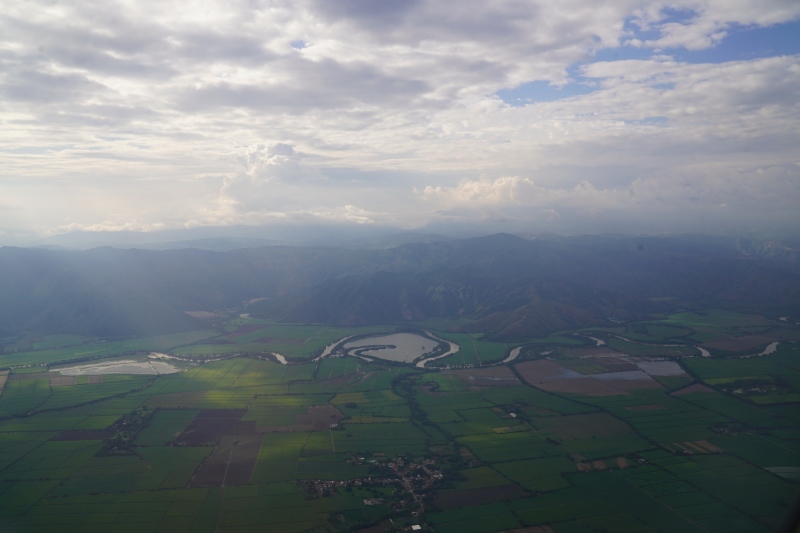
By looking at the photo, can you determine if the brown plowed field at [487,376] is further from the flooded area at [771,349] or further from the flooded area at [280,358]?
the flooded area at [771,349]

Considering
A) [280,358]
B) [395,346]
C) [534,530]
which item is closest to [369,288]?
[395,346]

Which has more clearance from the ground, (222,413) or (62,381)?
(62,381)

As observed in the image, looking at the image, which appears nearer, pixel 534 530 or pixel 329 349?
pixel 534 530

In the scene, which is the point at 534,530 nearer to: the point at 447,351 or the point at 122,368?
the point at 447,351

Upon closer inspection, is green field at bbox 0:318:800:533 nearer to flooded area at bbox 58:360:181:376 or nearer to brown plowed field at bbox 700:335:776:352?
flooded area at bbox 58:360:181:376

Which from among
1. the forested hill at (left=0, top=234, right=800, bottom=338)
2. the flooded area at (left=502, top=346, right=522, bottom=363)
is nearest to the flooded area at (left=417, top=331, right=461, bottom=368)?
the flooded area at (left=502, top=346, right=522, bottom=363)

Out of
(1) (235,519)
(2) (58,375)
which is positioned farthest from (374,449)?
(2) (58,375)

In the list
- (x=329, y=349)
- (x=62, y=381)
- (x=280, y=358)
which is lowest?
(x=329, y=349)
